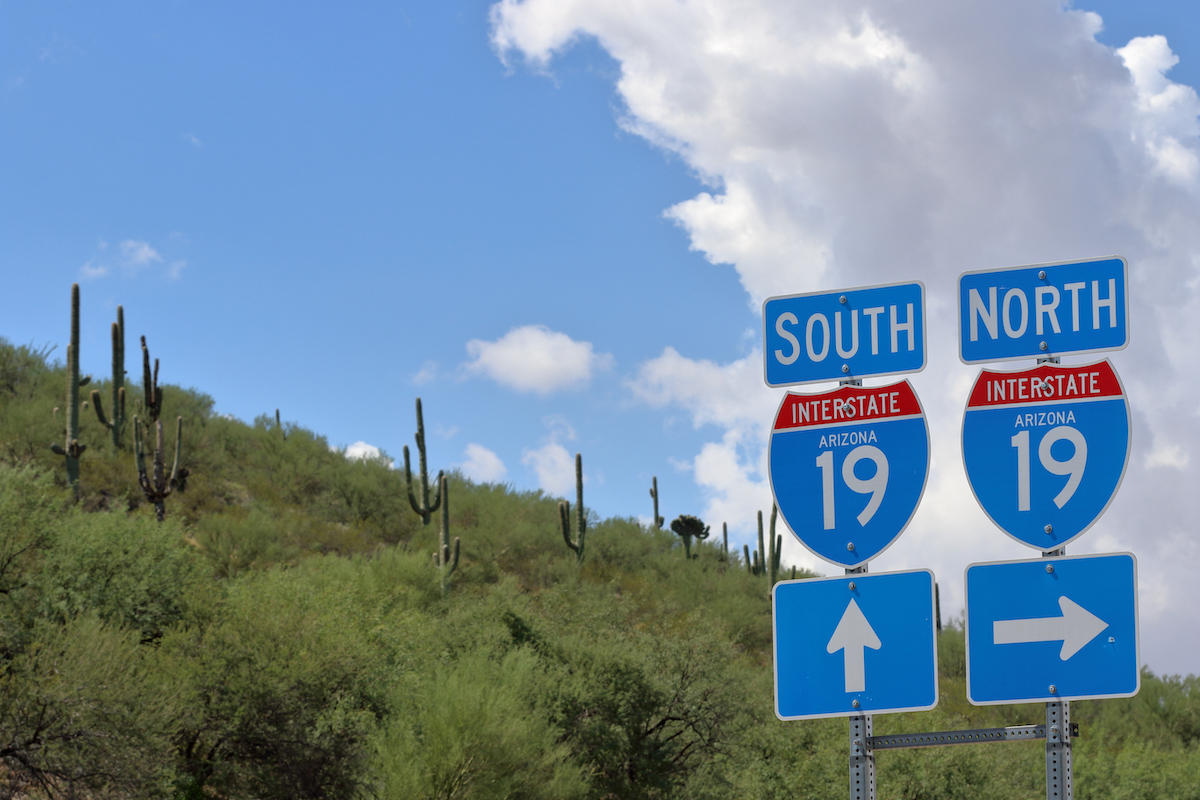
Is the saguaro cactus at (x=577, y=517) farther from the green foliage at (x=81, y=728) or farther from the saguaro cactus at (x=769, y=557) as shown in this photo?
the green foliage at (x=81, y=728)

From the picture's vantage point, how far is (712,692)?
109 ft

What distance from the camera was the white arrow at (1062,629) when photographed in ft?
15.5

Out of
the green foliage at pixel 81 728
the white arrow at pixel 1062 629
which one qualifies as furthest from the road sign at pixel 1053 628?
the green foliage at pixel 81 728

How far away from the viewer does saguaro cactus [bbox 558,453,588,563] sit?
4825cm

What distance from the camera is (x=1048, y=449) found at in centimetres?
492

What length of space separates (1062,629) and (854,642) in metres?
0.91

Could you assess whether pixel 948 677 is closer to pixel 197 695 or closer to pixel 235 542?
pixel 235 542

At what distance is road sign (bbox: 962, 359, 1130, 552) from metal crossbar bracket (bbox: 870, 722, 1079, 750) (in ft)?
2.67

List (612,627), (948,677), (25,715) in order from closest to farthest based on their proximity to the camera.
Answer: (25,715)
(612,627)
(948,677)

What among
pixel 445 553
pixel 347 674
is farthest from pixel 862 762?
pixel 445 553

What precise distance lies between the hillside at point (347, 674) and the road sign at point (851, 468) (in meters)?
17.6

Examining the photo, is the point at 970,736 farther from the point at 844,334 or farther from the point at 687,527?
the point at 687,527

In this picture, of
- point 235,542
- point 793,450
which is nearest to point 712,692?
point 235,542

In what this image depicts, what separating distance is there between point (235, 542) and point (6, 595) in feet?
55.9
